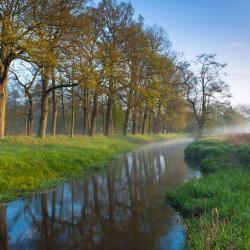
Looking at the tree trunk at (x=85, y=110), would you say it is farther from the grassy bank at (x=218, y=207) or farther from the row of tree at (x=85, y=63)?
the grassy bank at (x=218, y=207)

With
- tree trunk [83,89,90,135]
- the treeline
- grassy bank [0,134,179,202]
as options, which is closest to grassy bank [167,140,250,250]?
grassy bank [0,134,179,202]

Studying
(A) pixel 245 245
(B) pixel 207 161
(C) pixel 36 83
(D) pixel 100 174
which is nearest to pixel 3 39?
(D) pixel 100 174

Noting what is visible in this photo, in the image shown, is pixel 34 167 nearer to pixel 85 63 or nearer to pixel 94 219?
pixel 94 219

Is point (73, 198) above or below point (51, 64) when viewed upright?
below

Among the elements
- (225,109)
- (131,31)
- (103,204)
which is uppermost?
(131,31)

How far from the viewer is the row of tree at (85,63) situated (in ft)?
61.5

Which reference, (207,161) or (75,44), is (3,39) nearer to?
(75,44)

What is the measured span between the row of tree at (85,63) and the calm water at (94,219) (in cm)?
1019

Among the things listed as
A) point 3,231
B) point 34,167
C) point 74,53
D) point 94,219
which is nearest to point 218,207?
point 94,219

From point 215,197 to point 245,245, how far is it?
4258 mm

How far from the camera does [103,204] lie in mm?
10461

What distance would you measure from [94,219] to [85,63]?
17.1 meters

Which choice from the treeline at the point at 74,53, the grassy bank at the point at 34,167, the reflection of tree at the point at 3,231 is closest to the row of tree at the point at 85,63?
the treeline at the point at 74,53

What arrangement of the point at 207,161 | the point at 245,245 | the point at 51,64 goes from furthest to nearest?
the point at 51,64, the point at 207,161, the point at 245,245
